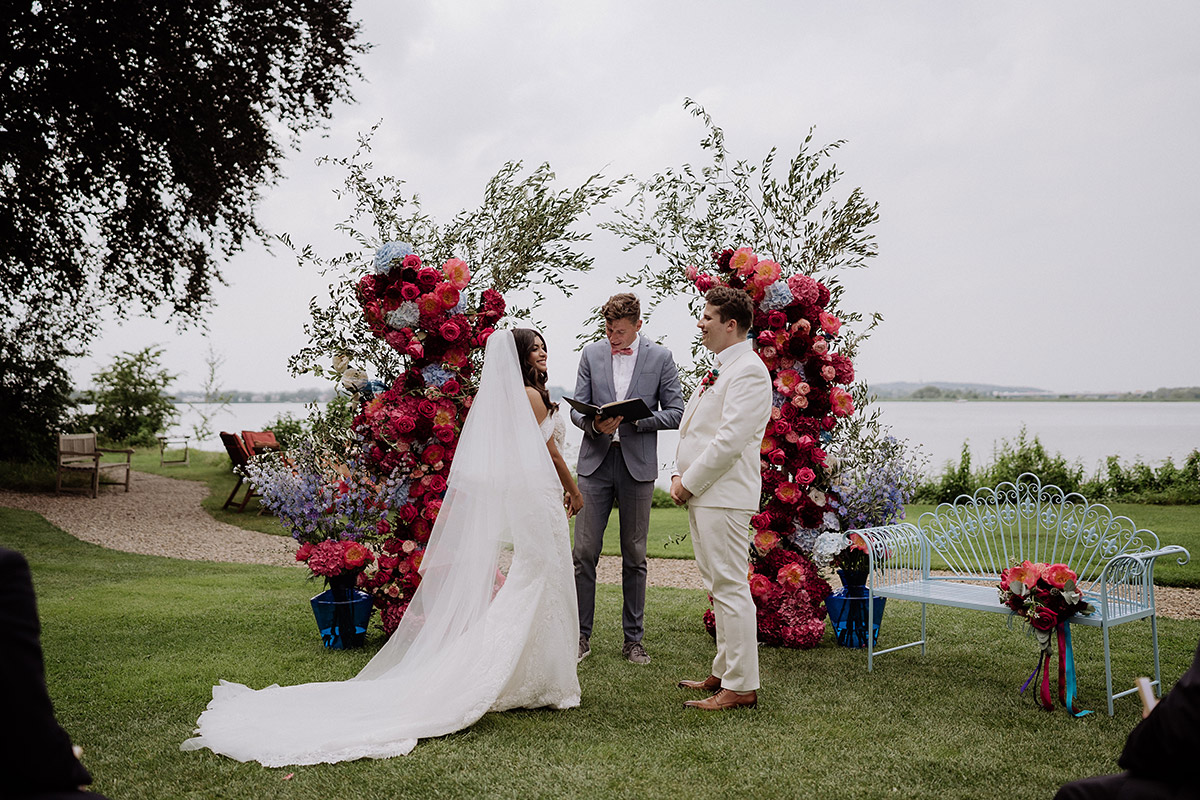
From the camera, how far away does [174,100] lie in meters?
12.2

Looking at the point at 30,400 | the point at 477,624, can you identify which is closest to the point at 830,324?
the point at 477,624

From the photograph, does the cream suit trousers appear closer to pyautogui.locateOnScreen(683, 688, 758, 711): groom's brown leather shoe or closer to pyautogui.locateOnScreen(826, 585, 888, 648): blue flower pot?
pyautogui.locateOnScreen(683, 688, 758, 711): groom's brown leather shoe

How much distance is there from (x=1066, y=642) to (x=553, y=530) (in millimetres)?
2812

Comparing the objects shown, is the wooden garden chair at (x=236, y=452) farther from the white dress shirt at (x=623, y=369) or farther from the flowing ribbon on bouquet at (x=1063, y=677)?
the flowing ribbon on bouquet at (x=1063, y=677)

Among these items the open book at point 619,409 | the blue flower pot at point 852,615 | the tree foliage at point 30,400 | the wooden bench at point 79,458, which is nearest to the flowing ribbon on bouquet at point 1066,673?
the blue flower pot at point 852,615

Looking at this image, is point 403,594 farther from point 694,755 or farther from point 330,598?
point 694,755

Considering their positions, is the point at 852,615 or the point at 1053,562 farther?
the point at 852,615

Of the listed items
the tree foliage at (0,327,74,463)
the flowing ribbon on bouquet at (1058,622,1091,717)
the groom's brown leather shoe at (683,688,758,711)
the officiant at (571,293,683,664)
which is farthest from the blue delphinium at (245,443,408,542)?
the tree foliage at (0,327,74,463)

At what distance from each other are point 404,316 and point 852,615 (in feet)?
12.3

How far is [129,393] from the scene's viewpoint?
70.0 feet

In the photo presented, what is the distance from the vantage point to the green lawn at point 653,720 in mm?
3617

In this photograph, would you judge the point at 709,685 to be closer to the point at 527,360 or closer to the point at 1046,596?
the point at 1046,596

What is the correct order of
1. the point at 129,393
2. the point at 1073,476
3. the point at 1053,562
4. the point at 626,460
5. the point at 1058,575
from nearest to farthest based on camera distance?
the point at 1058,575
the point at 1053,562
the point at 626,460
the point at 1073,476
the point at 129,393

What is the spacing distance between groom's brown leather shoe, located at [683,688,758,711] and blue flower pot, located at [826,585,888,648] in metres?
1.76
